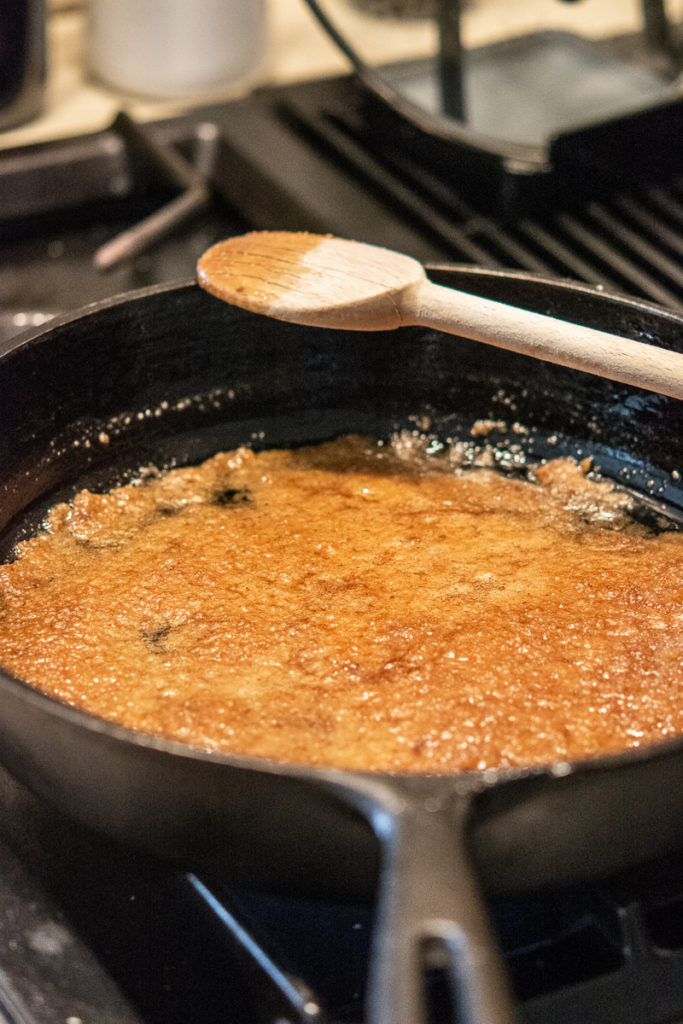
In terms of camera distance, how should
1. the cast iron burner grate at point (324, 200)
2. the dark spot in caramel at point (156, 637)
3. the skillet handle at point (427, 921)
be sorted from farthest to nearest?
the cast iron burner grate at point (324, 200) < the dark spot in caramel at point (156, 637) < the skillet handle at point (427, 921)

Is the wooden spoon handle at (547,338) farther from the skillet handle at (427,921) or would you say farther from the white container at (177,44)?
the white container at (177,44)

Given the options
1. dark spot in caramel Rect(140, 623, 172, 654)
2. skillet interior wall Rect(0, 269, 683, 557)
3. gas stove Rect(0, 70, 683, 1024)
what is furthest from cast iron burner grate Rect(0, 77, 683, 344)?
dark spot in caramel Rect(140, 623, 172, 654)

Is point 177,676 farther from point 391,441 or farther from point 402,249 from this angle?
point 402,249

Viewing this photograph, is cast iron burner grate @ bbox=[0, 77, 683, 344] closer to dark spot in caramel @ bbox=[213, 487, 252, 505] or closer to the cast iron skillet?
the cast iron skillet

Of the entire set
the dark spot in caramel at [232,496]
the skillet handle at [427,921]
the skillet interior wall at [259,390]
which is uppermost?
the skillet handle at [427,921]

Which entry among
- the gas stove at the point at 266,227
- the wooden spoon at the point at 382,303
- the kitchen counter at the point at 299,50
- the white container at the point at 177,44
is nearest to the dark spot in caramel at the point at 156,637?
the gas stove at the point at 266,227

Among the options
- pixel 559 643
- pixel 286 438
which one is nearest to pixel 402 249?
pixel 286 438
